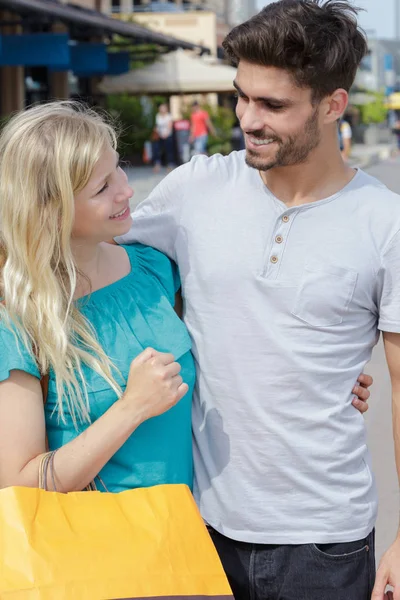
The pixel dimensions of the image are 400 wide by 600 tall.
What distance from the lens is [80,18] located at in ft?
57.7

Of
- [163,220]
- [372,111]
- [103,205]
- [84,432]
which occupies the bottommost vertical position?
[372,111]

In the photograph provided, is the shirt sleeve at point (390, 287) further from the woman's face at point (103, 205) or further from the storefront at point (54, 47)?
the storefront at point (54, 47)

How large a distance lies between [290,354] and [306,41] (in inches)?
27.4

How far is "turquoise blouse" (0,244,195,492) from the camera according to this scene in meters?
1.98

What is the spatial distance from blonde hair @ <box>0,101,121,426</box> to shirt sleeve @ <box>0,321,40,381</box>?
0.01 metres

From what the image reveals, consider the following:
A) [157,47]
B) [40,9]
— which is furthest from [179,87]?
[40,9]

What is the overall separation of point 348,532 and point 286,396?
346 millimetres

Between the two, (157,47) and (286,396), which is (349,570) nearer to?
(286,396)

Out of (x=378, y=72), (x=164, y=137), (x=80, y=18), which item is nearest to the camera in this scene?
(x=80, y=18)

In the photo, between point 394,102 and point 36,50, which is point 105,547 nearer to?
point 36,50

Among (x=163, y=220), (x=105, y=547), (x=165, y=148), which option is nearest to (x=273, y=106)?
(x=163, y=220)

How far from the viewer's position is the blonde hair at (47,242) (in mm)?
1935

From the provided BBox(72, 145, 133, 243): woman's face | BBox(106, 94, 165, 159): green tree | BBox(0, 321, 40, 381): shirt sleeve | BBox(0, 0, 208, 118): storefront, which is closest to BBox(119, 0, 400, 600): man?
BBox(72, 145, 133, 243): woman's face

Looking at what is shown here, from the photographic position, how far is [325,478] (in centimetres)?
217
